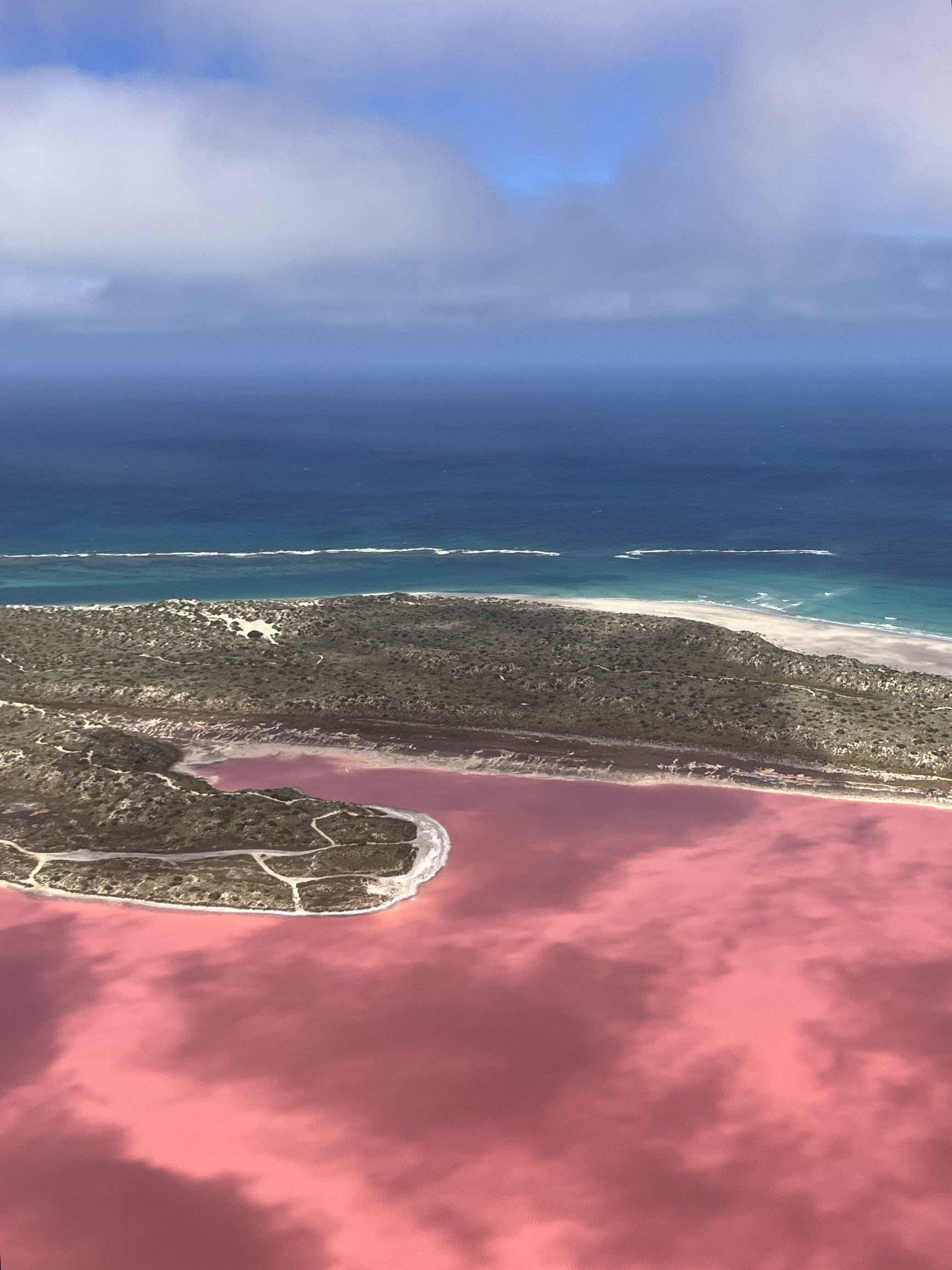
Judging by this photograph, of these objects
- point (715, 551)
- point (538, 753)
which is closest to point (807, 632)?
point (715, 551)

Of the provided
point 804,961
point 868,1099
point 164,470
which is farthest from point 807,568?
point 164,470

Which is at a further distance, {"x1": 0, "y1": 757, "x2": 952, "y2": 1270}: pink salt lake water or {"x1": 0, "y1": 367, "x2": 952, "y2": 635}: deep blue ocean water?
{"x1": 0, "y1": 367, "x2": 952, "y2": 635}: deep blue ocean water

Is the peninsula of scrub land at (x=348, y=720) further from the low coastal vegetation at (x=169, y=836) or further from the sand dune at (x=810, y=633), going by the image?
the sand dune at (x=810, y=633)

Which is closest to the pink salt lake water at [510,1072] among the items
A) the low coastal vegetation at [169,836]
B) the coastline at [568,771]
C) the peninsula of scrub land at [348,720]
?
the low coastal vegetation at [169,836]

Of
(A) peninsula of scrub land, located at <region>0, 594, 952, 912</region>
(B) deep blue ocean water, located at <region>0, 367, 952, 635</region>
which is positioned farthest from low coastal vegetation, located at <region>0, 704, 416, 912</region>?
(B) deep blue ocean water, located at <region>0, 367, 952, 635</region>

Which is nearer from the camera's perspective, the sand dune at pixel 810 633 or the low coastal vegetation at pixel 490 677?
the low coastal vegetation at pixel 490 677

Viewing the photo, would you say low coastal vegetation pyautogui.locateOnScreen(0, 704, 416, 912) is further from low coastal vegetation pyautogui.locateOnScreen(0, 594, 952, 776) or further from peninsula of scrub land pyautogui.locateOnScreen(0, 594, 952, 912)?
low coastal vegetation pyautogui.locateOnScreen(0, 594, 952, 776)
